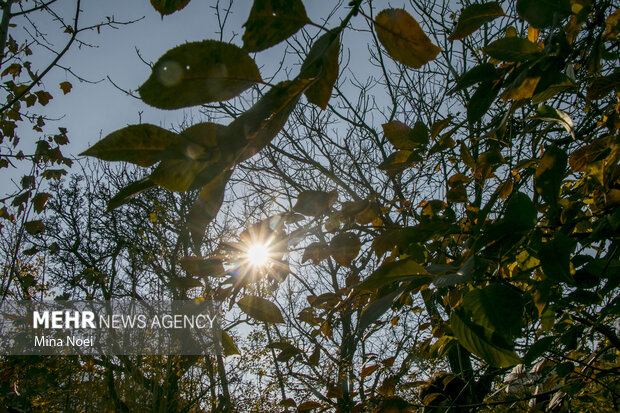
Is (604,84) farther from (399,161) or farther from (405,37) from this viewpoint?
(405,37)

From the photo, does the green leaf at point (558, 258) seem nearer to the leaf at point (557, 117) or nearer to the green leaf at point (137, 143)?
the leaf at point (557, 117)

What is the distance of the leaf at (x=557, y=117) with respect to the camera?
399mm

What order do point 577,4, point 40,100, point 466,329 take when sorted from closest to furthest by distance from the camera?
point 466,329 < point 577,4 < point 40,100

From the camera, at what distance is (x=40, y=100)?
272cm

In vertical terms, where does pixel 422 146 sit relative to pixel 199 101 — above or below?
above

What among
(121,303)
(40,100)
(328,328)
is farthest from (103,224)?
(328,328)

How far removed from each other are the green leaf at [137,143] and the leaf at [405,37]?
18cm

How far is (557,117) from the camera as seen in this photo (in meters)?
0.45

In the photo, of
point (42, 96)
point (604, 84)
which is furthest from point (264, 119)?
point (42, 96)

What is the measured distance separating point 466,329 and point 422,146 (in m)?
0.33

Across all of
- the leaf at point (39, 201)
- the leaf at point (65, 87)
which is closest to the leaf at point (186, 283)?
the leaf at point (39, 201)

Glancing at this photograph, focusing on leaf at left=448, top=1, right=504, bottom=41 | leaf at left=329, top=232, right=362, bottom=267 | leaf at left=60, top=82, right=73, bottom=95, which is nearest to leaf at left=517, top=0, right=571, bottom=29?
leaf at left=448, top=1, right=504, bottom=41

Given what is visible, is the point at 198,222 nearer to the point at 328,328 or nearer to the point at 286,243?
the point at 286,243

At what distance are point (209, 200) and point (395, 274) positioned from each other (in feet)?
0.50
